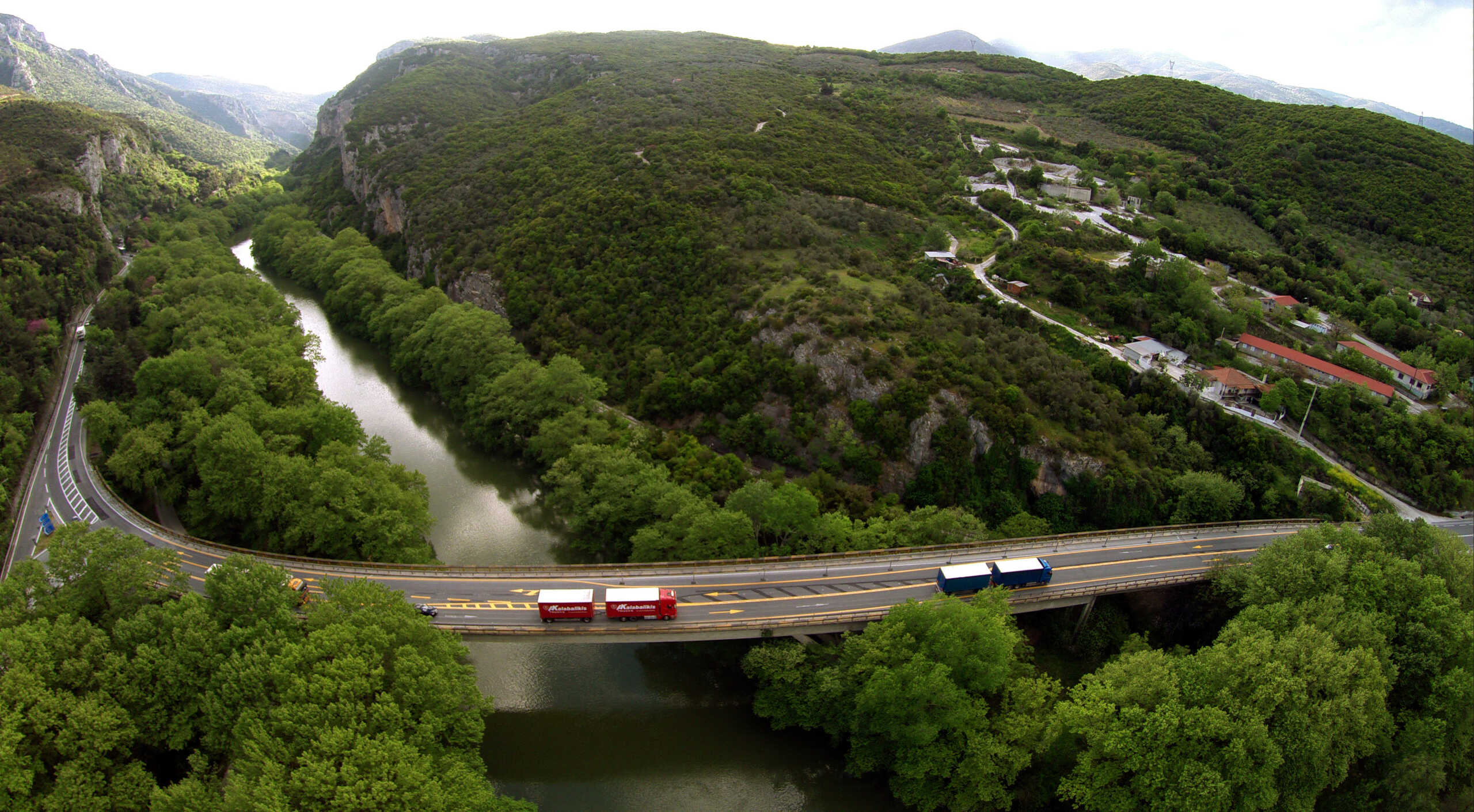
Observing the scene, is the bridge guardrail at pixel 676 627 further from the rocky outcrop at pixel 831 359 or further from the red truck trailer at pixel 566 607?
the rocky outcrop at pixel 831 359

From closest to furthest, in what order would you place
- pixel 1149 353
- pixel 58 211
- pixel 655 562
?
1. pixel 655 562
2. pixel 1149 353
3. pixel 58 211

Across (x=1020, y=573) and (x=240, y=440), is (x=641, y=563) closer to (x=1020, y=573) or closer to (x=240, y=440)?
(x=1020, y=573)

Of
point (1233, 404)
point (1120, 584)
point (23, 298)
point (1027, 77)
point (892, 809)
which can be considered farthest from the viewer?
point (1027, 77)

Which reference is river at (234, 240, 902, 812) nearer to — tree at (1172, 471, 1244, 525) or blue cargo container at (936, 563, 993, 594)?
blue cargo container at (936, 563, 993, 594)

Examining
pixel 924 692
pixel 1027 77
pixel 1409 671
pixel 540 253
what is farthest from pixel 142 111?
pixel 1409 671

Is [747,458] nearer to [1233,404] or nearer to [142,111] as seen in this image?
[1233,404]

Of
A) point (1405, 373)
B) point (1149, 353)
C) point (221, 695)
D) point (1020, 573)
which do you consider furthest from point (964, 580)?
point (1405, 373)

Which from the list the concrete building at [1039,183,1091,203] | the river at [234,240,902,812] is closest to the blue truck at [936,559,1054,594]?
the river at [234,240,902,812]
